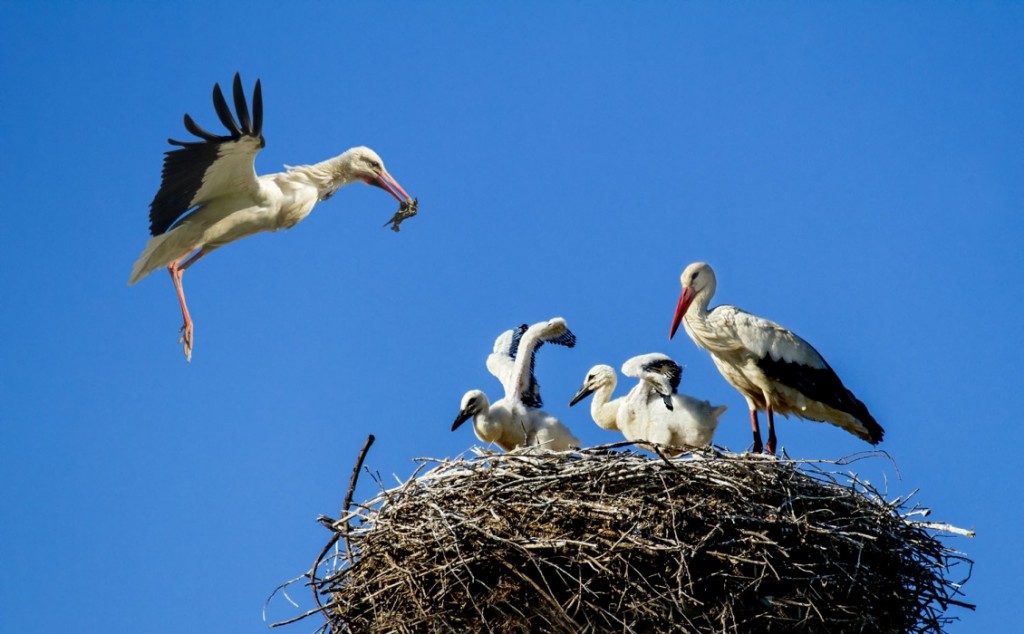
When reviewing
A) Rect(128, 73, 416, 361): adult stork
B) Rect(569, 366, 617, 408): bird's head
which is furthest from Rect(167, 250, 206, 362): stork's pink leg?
Rect(569, 366, 617, 408): bird's head

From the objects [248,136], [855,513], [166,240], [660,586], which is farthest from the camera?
[166,240]

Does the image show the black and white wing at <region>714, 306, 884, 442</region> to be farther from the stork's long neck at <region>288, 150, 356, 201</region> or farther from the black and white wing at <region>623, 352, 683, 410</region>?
the stork's long neck at <region>288, 150, 356, 201</region>

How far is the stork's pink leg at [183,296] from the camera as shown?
915 centimetres

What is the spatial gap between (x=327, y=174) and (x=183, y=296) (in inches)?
52.1

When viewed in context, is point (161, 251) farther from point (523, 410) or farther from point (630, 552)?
point (630, 552)

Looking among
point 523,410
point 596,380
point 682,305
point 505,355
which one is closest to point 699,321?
point 682,305

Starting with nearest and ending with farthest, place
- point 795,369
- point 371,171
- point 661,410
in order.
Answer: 1. point 661,410
2. point 795,369
3. point 371,171

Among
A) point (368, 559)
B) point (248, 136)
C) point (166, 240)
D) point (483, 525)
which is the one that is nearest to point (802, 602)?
point (483, 525)

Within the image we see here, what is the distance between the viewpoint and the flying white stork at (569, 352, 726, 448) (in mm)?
8250

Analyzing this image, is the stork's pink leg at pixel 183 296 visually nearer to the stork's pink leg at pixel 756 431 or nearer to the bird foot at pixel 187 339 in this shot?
the bird foot at pixel 187 339

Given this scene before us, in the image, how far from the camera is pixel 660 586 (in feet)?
18.7

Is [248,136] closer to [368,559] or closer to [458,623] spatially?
[368,559]

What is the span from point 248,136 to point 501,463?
320 centimetres

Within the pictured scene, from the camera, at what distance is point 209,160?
8719 mm
